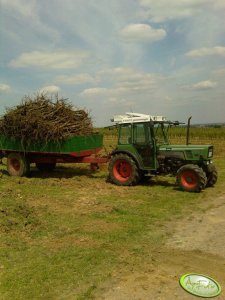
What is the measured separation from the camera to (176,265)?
16.8 ft

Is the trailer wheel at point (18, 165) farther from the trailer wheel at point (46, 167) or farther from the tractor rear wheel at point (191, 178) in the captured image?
the tractor rear wheel at point (191, 178)

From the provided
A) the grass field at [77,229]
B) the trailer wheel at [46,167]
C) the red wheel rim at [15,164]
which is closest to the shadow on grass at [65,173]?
the trailer wheel at [46,167]

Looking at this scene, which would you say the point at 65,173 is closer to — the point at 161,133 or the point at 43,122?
the point at 43,122

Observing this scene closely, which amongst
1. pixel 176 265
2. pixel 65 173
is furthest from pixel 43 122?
pixel 176 265

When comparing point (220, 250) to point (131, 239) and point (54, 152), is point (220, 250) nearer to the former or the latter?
point (131, 239)

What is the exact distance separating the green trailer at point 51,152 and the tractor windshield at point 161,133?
2.06 meters

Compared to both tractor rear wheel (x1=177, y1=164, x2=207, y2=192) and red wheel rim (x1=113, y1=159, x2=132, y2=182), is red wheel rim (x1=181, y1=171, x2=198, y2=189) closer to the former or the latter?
tractor rear wheel (x1=177, y1=164, x2=207, y2=192)

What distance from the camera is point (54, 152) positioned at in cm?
1214

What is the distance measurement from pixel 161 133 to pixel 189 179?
1705 millimetres

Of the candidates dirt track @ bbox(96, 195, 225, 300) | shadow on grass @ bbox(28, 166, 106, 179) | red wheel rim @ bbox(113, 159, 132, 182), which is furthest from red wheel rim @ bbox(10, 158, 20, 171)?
dirt track @ bbox(96, 195, 225, 300)

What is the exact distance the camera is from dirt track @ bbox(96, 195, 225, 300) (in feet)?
14.3

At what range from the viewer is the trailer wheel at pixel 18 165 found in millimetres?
13047

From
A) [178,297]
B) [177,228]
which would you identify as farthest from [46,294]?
[177,228]

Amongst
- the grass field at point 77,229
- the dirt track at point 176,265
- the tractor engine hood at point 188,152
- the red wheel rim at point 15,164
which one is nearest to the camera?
the dirt track at point 176,265
